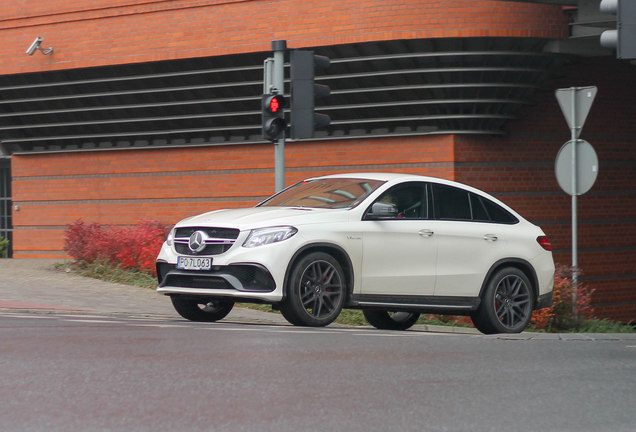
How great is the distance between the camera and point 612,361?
904 cm

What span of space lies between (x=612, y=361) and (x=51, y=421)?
4604 millimetres

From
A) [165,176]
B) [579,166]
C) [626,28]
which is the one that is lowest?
[579,166]

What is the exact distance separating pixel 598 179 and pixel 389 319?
865cm

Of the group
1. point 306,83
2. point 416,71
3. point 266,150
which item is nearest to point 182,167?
point 266,150

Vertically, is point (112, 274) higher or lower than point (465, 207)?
lower

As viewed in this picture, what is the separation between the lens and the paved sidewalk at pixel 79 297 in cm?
1347

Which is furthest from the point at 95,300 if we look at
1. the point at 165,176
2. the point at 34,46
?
the point at 34,46

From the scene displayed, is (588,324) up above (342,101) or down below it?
below

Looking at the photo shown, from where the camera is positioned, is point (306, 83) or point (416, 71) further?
point (416, 71)

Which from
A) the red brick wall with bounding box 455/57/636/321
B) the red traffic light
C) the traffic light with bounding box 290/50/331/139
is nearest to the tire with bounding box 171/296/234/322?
the traffic light with bounding box 290/50/331/139

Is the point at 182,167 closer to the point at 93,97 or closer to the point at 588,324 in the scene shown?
the point at 93,97

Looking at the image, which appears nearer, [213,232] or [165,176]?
[213,232]

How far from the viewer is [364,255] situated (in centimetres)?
1138

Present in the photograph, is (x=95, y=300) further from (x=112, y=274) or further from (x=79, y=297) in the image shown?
(x=112, y=274)
